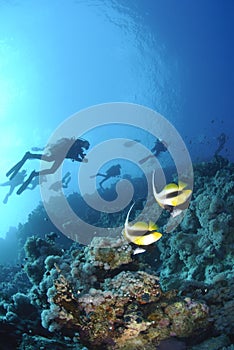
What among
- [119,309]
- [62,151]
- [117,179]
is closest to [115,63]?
[117,179]

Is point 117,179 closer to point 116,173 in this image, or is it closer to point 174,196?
→ point 116,173

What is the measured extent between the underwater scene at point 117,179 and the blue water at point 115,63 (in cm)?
29

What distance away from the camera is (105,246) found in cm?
421

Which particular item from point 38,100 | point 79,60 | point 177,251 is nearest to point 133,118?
point 79,60

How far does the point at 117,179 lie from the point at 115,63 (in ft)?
109

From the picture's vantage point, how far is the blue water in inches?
1554

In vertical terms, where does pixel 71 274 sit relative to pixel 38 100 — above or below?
below

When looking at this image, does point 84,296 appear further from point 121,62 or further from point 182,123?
point 182,123

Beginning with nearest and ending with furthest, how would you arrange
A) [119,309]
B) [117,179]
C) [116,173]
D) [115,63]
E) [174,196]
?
[119,309] < [174,196] < [116,173] < [117,179] < [115,63]

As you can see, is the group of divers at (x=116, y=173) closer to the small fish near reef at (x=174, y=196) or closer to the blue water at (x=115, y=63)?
the small fish near reef at (x=174, y=196)

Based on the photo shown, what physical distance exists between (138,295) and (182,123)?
241 ft

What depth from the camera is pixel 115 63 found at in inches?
2259

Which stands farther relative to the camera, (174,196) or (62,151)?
(62,151)

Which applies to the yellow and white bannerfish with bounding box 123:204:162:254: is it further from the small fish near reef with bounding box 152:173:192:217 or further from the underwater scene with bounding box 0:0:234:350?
the small fish near reef with bounding box 152:173:192:217
